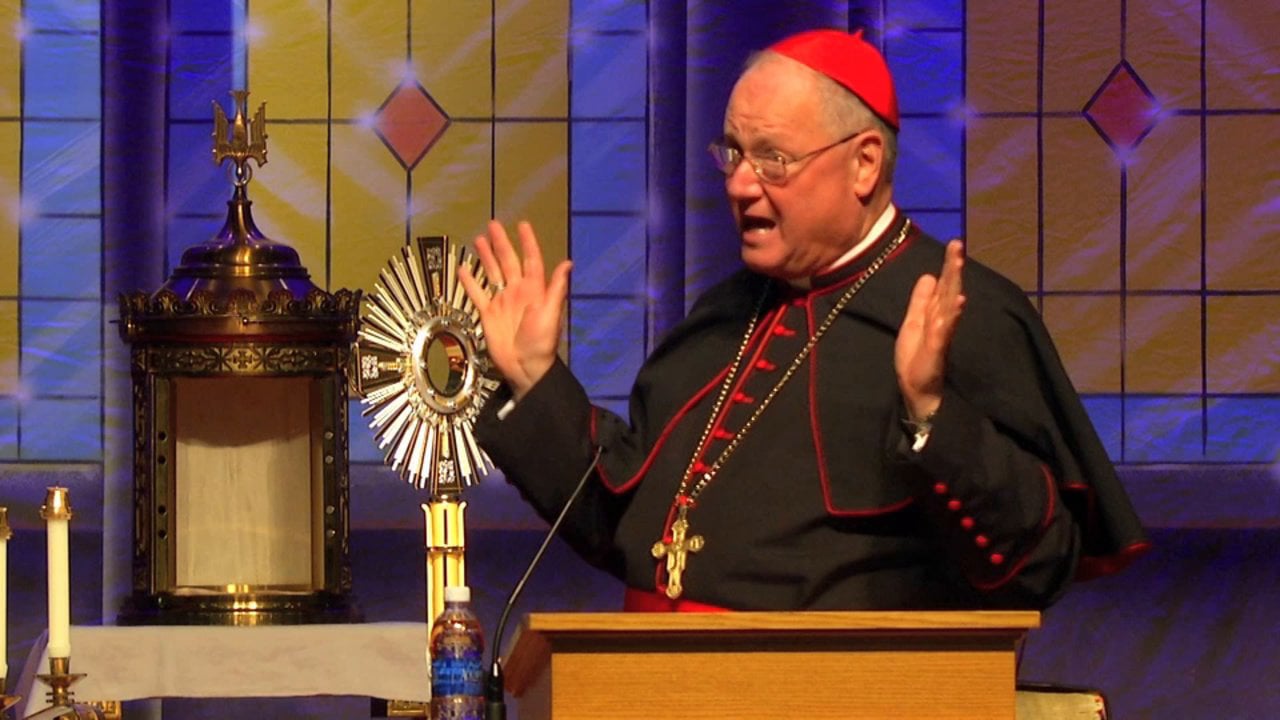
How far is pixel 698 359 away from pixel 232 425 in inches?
52.6

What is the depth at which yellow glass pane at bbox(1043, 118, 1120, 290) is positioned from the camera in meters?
6.57

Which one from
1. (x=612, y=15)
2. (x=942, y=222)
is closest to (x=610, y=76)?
(x=612, y=15)

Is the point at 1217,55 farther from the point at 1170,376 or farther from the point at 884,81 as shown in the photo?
the point at 884,81

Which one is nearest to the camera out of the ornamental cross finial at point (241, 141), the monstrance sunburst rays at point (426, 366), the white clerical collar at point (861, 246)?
the white clerical collar at point (861, 246)

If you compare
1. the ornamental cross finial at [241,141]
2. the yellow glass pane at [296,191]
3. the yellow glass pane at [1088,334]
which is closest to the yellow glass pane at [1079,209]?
the yellow glass pane at [1088,334]

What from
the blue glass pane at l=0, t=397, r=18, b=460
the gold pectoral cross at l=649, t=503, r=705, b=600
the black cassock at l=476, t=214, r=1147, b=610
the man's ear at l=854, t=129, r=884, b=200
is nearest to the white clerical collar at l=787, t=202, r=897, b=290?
the black cassock at l=476, t=214, r=1147, b=610

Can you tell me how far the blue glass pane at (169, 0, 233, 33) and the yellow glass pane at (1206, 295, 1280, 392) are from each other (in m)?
2.81

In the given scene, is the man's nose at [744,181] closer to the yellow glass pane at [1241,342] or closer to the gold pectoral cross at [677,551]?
the gold pectoral cross at [677,551]

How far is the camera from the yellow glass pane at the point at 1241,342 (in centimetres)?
656

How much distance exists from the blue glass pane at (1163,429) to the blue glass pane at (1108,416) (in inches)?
1.0

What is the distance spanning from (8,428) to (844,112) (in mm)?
3481

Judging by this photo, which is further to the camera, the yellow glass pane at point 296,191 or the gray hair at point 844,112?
the yellow glass pane at point 296,191

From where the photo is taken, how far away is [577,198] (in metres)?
6.66

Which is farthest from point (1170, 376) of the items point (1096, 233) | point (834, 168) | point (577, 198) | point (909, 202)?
point (834, 168)
